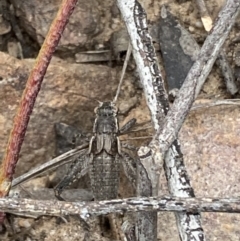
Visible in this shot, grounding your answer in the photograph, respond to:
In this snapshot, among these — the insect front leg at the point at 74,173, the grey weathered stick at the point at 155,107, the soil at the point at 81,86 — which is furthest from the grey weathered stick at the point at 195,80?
the insect front leg at the point at 74,173

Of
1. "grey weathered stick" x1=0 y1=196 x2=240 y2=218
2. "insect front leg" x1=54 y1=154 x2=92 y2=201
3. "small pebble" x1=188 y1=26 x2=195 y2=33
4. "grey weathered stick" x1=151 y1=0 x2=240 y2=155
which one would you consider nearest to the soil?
"small pebble" x1=188 y1=26 x2=195 y2=33

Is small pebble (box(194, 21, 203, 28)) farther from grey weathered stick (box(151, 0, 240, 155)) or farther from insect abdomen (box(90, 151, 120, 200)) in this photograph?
insect abdomen (box(90, 151, 120, 200))

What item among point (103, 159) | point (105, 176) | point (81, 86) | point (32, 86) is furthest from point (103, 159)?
point (32, 86)

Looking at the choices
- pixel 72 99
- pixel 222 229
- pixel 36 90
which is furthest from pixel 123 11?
pixel 222 229

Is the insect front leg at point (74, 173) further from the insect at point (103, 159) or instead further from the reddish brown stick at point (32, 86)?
the reddish brown stick at point (32, 86)

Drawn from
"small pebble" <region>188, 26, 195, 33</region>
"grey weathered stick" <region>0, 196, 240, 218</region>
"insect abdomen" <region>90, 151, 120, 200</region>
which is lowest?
"grey weathered stick" <region>0, 196, 240, 218</region>

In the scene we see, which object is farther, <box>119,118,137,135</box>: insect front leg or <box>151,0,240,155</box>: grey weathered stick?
<box>119,118,137,135</box>: insect front leg

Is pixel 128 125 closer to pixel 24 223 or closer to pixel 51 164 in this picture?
pixel 51 164

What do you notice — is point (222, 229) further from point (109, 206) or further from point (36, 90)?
point (36, 90)
